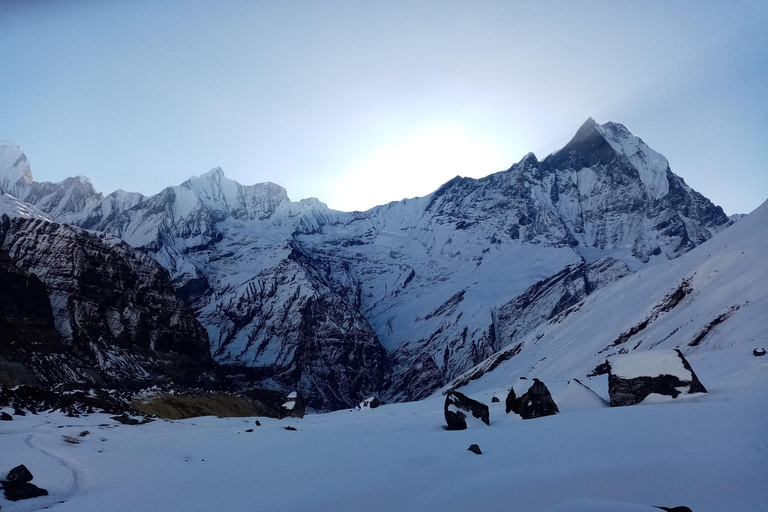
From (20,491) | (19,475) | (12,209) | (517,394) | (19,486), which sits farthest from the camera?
(12,209)

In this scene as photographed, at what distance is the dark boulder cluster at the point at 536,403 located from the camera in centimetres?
1636

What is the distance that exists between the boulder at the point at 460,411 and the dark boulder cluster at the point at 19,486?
10421 millimetres

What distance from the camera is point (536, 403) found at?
16734mm

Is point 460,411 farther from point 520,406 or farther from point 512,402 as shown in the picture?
point 512,402

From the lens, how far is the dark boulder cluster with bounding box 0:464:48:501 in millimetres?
8789

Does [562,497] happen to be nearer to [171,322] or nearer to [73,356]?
[73,356]

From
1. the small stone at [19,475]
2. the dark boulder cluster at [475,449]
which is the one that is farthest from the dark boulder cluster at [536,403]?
the small stone at [19,475]

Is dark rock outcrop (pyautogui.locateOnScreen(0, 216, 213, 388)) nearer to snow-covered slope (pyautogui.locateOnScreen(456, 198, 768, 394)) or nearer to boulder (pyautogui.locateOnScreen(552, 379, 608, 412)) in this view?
snow-covered slope (pyautogui.locateOnScreen(456, 198, 768, 394))

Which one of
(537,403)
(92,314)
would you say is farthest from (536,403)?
(92,314)

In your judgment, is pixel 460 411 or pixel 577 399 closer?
pixel 460 411

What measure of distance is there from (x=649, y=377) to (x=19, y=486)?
16156 mm

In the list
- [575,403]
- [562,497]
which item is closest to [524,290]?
[575,403]

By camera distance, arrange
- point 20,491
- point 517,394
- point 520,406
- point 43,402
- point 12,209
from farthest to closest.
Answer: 1. point 12,209
2. point 43,402
3. point 517,394
4. point 520,406
5. point 20,491

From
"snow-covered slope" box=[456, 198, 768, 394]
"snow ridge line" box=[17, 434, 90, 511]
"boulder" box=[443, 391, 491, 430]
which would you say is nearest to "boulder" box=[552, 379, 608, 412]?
"boulder" box=[443, 391, 491, 430]
